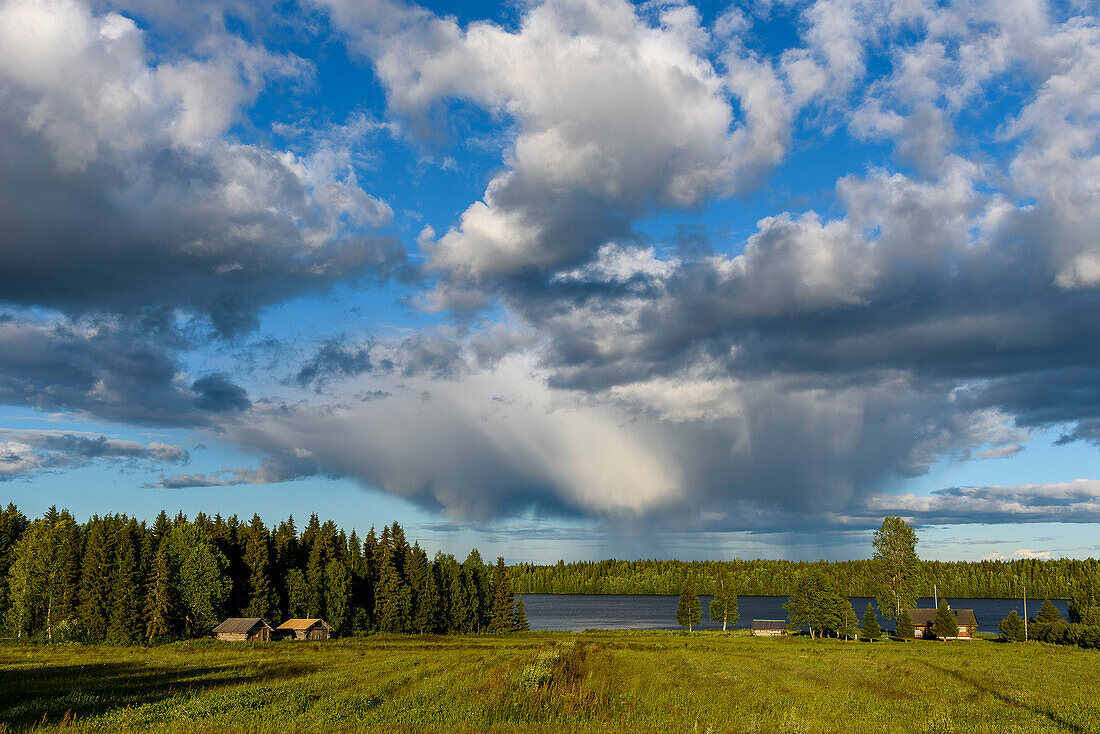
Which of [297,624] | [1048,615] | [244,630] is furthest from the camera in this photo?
[1048,615]

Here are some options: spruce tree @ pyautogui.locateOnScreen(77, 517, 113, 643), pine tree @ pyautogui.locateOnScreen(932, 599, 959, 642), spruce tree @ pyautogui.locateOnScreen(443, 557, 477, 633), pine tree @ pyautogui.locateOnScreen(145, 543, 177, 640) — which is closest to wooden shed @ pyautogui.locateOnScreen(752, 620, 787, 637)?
pine tree @ pyautogui.locateOnScreen(932, 599, 959, 642)

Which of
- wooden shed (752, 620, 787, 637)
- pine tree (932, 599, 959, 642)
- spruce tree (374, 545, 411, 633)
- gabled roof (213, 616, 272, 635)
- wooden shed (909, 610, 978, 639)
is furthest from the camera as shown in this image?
wooden shed (752, 620, 787, 637)

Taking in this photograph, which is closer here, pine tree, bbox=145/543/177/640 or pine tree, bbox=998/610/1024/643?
pine tree, bbox=145/543/177/640

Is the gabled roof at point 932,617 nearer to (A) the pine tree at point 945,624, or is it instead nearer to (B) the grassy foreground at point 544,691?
(A) the pine tree at point 945,624

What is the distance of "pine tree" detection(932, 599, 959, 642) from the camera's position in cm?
10438

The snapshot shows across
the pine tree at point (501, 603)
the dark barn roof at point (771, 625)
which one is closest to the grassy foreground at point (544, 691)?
the pine tree at point (501, 603)

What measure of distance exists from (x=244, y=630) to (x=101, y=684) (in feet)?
164

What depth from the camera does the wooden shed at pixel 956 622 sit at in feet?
358

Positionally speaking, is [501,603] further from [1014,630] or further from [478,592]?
[1014,630]

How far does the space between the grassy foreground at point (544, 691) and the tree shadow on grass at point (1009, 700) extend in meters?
0.17

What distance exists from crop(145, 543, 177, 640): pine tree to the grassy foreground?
1456cm

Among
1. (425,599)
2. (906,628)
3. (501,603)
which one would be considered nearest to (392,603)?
(425,599)

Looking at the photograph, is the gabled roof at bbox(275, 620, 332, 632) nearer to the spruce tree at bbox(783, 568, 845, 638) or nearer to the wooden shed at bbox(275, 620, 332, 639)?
the wooden shed at bbox(275, 620, 332, 639)

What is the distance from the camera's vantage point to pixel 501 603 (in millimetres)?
119438
